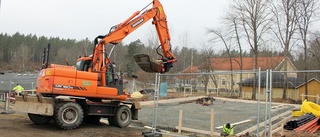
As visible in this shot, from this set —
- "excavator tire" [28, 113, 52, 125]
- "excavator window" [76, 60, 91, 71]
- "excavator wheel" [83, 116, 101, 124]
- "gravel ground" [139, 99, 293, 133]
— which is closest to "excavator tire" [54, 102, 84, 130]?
"excavator tire" [28, 113, 52, 125]

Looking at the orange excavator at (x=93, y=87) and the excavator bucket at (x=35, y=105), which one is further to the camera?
the orange excavator at (x=93, y=87)

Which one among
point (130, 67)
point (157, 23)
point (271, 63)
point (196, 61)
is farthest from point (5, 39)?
point (157, 23)

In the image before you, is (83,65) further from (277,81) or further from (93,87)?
(277,81)

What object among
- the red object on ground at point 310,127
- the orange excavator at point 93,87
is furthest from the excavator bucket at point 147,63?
the red object on ground at point 310,127

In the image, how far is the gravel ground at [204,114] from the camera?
12500 mm

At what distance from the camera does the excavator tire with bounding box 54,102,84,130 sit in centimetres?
1053

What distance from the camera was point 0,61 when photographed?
89.8 metres

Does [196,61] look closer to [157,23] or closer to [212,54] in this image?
[212,54]

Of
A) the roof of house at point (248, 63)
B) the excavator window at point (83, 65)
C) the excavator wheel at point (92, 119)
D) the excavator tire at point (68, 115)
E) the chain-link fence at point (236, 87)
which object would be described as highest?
the roof of house at point (248, 63)

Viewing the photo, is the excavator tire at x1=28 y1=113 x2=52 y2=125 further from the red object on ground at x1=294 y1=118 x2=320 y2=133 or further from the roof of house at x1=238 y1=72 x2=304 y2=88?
the red object on ground at x1=294 y1=118 x2=320 y2=133

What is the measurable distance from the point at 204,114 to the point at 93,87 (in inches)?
303

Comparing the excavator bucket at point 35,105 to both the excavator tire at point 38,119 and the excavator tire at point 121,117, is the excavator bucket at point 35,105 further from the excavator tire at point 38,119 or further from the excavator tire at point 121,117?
the excavator tire at point 121,117

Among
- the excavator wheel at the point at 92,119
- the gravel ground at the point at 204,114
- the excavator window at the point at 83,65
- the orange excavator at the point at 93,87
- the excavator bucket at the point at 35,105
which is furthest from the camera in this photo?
the excavator wheel at the point at 92,119

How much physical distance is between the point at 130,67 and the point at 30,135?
48333mm
